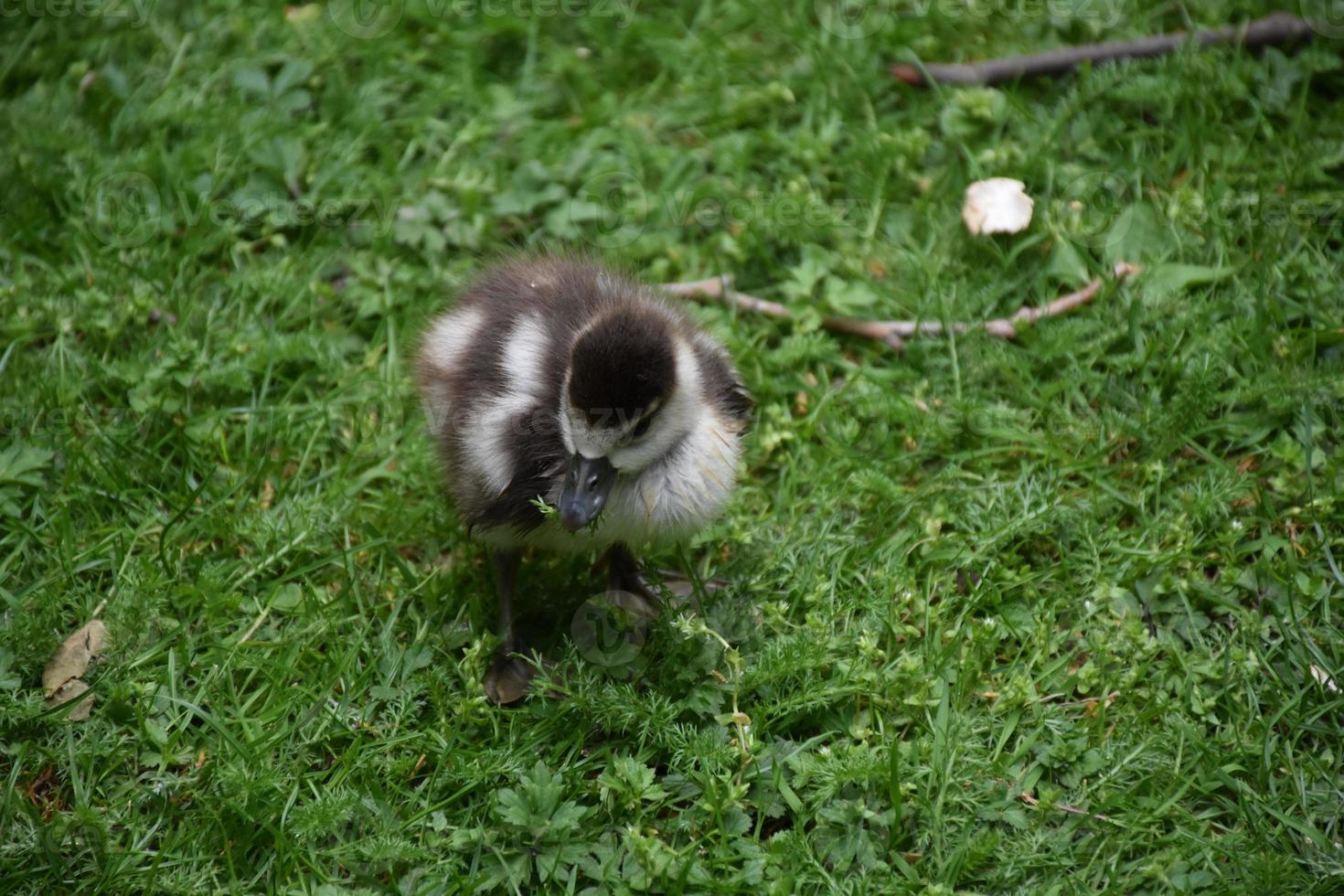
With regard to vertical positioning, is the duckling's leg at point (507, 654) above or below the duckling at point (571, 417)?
below

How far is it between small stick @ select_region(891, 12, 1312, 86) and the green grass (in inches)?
3.4

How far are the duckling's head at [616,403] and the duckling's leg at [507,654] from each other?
57 centimetres

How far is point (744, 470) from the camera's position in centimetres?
372

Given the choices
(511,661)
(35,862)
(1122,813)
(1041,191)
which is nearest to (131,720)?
(35,862)

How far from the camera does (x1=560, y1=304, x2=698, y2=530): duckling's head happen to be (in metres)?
2.79

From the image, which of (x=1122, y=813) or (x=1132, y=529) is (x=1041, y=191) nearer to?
(x=1132, y=529)
